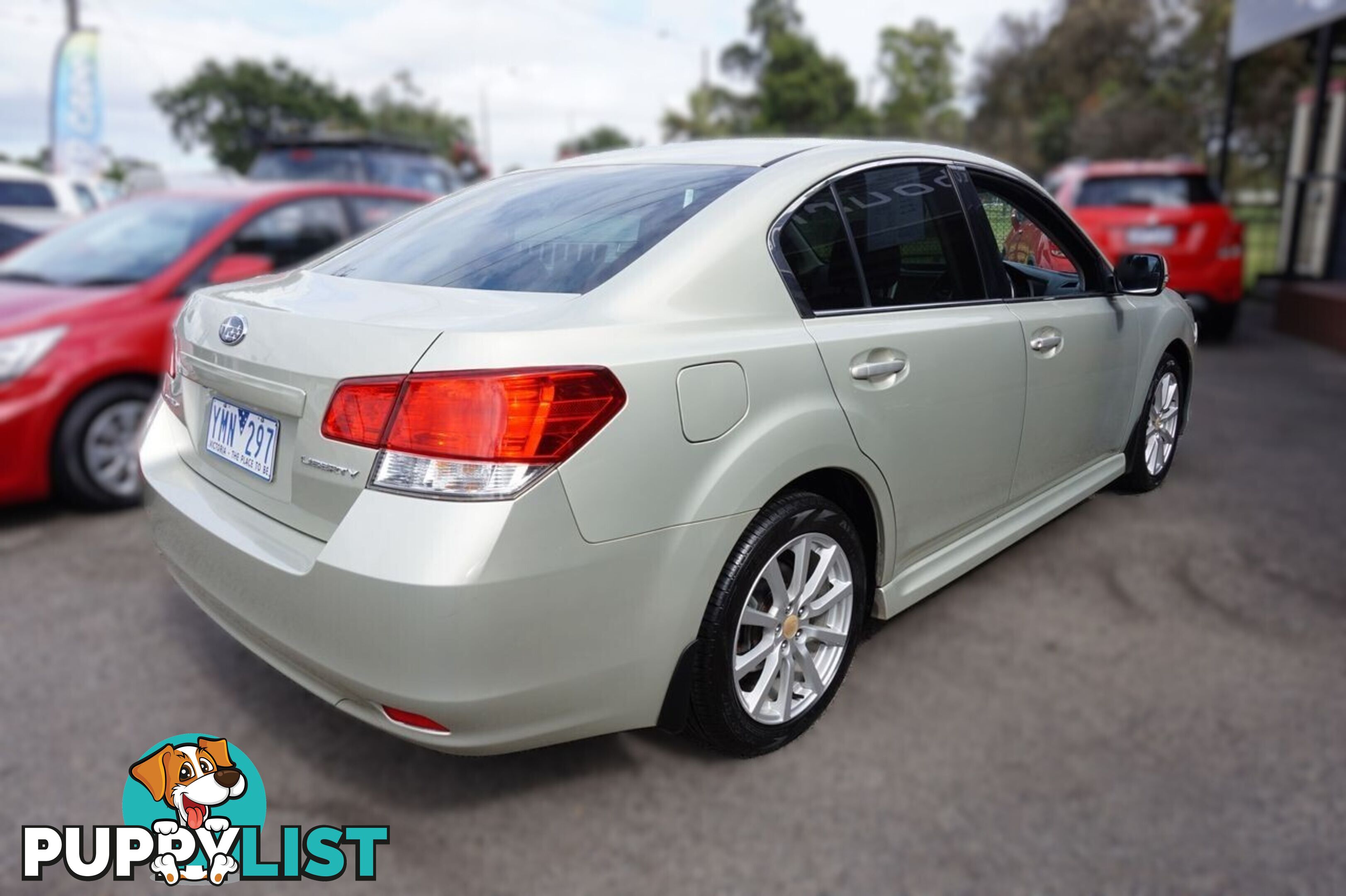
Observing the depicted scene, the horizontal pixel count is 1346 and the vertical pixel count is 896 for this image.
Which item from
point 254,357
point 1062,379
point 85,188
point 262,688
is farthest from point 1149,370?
point 85,188

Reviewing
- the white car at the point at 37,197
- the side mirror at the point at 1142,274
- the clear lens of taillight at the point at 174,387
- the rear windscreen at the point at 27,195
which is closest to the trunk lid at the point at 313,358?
the clear lens of taillight at the point at 174,387

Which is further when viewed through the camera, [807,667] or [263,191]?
[263,191]

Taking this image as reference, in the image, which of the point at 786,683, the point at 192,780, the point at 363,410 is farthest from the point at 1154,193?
the point at 192,780

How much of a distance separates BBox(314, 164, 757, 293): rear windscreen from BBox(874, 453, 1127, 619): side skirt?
20.2 inches

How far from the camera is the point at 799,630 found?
3.33 feet

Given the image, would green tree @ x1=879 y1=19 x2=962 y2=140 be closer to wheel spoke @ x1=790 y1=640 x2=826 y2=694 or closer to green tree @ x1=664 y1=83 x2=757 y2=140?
wheel spoke @ x1=790 y1=640 x2=826 y2=694

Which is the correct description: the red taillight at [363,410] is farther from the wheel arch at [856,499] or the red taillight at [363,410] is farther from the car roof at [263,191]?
the car roof at [263,191]

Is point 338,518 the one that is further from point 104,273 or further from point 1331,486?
point 104,273

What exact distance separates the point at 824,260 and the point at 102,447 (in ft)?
15.0

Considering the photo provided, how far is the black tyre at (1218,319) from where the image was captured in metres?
1.17

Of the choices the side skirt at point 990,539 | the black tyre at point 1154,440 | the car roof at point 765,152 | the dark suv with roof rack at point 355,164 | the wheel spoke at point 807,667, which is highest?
the dark suv with roof rack at point 355,164

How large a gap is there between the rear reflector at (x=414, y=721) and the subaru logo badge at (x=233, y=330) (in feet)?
2.07

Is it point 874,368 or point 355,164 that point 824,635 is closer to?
point 874,368

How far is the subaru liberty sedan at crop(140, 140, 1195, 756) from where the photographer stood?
0.89m
